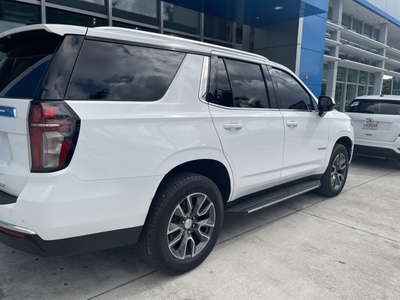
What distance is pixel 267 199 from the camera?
3582mm

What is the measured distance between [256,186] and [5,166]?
7.84 ft

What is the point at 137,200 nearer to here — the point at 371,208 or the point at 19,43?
the point at 19,43

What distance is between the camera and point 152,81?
8.20ft

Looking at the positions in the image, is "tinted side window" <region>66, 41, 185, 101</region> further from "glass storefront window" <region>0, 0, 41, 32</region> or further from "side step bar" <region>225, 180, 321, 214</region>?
"glass storefront window" <region>0, 0, 41, 32</region>

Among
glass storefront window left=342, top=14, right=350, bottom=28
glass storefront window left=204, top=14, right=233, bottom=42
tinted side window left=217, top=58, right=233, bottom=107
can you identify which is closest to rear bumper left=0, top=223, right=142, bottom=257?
tinted side window left=217, top=58, right=233, bottom=107

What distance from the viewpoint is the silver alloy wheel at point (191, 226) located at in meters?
2.69

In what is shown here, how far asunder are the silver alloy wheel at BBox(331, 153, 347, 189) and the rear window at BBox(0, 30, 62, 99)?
14.0ft

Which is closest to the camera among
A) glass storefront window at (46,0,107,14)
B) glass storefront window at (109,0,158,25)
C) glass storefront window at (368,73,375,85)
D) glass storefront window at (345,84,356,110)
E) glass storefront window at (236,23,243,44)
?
glass storefront window at (46,0,107,14)

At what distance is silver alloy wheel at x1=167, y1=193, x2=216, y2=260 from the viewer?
269cm

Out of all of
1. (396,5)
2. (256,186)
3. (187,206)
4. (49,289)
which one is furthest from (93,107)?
(396,5)

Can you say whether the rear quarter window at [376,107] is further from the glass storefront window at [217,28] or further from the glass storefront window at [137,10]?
the glass storefront window at [137,10]

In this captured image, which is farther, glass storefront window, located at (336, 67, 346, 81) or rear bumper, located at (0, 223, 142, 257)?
glass storefront window, located at (336, 67, 346, 81)

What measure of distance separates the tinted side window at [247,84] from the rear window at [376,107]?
198 inches

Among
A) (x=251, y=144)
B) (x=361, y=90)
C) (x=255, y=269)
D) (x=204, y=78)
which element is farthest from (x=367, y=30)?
(x=255, y=269)
